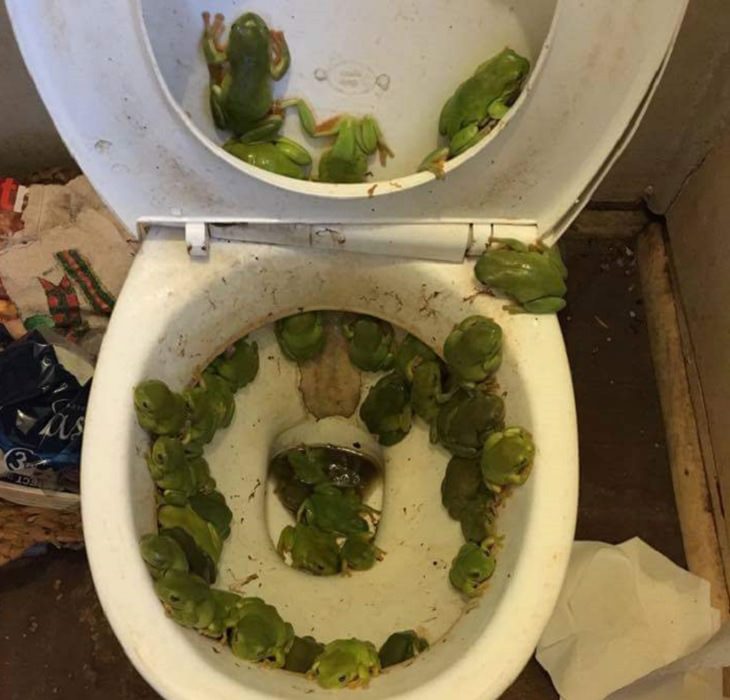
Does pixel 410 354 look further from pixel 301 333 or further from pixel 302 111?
pixel 302 111

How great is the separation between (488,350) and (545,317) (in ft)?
0.19

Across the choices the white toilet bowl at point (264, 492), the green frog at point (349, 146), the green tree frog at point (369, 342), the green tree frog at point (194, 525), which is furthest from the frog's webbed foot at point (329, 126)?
the green tree frog at point (194, 525)

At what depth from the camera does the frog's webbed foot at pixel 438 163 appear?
68cm

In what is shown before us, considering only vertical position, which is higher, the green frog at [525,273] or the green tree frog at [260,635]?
the green frog at [525,273]

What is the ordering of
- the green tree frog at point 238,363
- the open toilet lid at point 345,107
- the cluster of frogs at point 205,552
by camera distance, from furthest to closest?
the green tree frog at point 238,363 < the cluster of frogs at point 205,552 < the open toilet lid at point 345,107

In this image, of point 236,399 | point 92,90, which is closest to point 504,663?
point 236,399

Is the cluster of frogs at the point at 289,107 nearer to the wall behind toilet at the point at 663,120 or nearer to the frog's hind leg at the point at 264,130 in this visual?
the frog's hind leg at the point at 264,130

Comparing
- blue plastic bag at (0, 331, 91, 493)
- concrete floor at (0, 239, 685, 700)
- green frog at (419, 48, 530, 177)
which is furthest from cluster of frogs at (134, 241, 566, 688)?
concrete floor at (0, 239, 685, 700)

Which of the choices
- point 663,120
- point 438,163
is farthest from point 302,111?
point 663,120

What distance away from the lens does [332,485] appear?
95 centimetres

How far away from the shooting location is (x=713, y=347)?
108 cm

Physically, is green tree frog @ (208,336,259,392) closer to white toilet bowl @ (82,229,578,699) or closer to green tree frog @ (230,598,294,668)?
white toilet bowl @ (82,229,578,699)

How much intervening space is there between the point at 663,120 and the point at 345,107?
1.71 feet

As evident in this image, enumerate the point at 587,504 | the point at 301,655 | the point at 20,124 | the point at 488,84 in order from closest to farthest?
the point at 488,84
the point at 301,655
the point at 20,124
the point at 587,504
